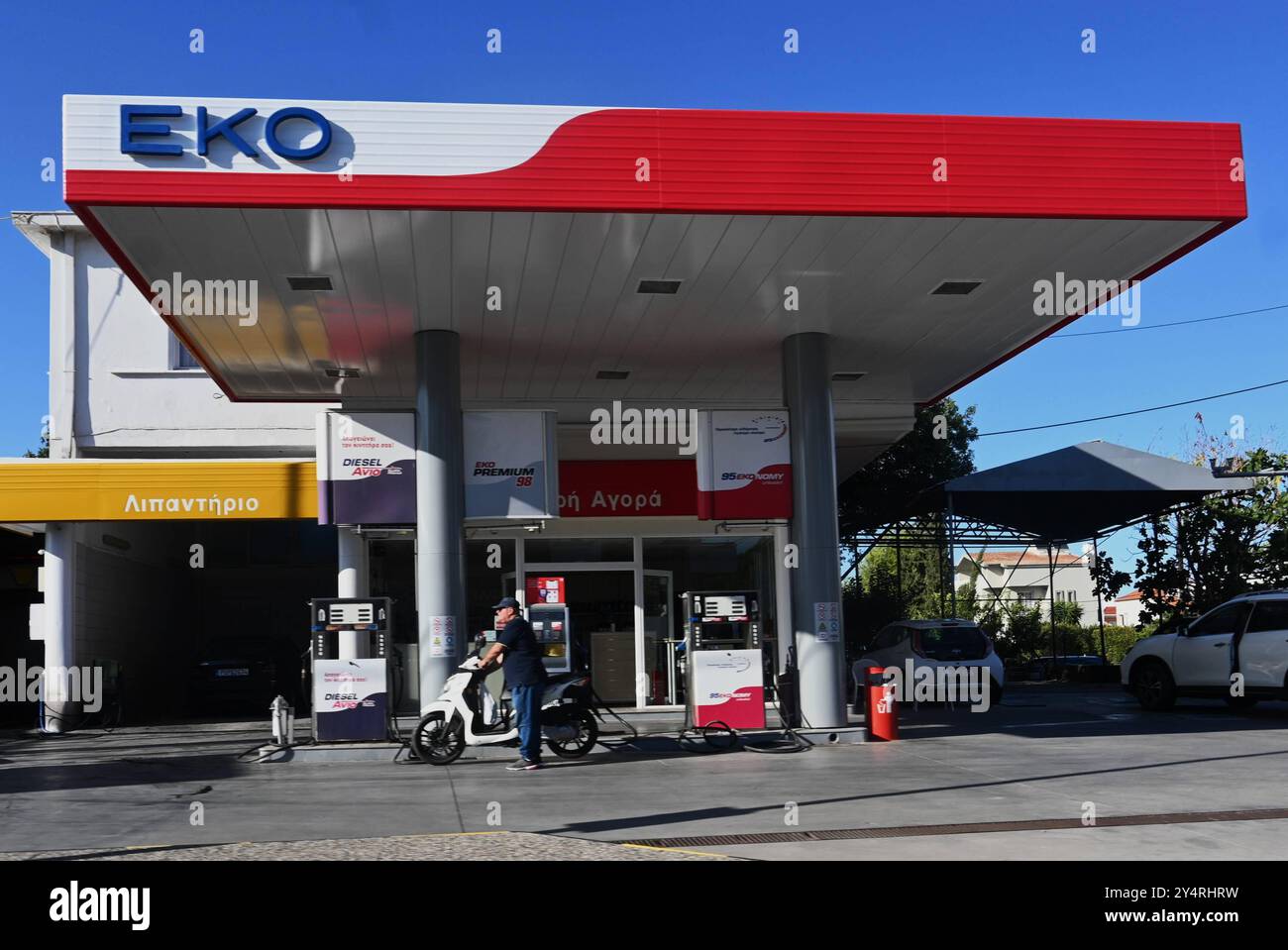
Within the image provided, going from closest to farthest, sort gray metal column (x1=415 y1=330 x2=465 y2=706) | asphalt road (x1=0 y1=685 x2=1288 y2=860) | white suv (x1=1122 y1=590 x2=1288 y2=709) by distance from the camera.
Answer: asphalt road (x1=0 y1=685 x2=1288 y2=860) → gray metal column (x1=415 y1=330 x2=465 y2=706) → white suv (x1=1122 y1=590 x2=1288 y2=709)

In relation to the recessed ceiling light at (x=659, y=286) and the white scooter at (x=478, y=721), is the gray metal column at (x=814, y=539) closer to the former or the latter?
the recessed ceiling light at (x=659, y=286)

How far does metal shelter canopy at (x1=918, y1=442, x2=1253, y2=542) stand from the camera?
24.0m

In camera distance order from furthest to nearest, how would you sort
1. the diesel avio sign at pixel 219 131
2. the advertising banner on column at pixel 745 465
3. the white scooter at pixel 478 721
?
1. the advertising banner on column at pixel 745 465
2. the white scooter at pixel 478 721
3. the diesel avio sign at pixel 219 131

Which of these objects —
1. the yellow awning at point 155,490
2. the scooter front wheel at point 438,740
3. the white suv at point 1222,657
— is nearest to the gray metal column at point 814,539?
the scooter front wheel at point 438,740

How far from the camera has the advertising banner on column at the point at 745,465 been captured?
49.2ft

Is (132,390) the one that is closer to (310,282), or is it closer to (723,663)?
(310,282)

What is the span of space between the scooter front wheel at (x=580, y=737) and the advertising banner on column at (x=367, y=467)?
10.7 feet

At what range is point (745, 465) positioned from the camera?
15055mm

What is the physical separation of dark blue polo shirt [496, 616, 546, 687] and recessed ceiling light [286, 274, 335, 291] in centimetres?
394

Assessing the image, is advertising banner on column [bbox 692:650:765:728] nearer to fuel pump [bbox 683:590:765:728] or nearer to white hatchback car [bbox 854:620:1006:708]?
fuel pump [bbox 683:590:765:728]

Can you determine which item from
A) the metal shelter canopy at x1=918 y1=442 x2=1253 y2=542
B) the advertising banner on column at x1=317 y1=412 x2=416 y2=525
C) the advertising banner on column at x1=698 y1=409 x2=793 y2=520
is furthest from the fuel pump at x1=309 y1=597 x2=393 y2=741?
the metal shelter canopy at x1=918 y1=442 x2=1253 y2=542

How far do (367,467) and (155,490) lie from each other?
17.2ft

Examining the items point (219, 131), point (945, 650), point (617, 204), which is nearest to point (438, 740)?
point (617, 204)
